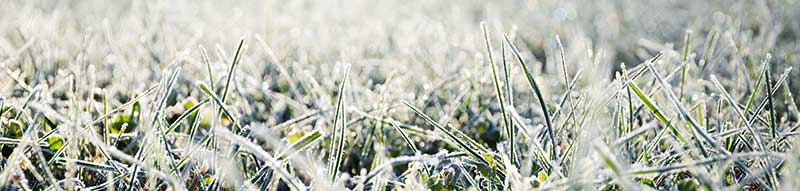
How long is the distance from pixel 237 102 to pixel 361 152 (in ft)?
0.81

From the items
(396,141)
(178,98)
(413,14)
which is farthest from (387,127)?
(413,14)

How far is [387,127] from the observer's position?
113 centimetres

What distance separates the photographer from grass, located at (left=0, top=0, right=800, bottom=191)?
0.77m

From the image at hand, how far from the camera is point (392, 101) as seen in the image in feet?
3.89

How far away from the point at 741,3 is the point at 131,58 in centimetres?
189

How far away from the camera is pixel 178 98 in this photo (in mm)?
1289

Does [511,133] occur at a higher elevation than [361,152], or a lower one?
higher

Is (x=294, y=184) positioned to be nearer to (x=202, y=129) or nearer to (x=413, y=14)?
(x=202, y=129)

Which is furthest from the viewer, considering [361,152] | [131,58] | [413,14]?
[413,14]

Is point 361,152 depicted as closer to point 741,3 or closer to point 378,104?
point 378,104

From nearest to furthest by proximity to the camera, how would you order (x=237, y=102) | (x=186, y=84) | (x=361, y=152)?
1. (x=361, y=152)
2. (x=237, y=102)
3. (x=186, y=84)

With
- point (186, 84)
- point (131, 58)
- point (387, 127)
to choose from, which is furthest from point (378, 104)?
point (131, 58)

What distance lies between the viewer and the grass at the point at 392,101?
77 centimetres

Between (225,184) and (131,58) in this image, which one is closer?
(225,184)
